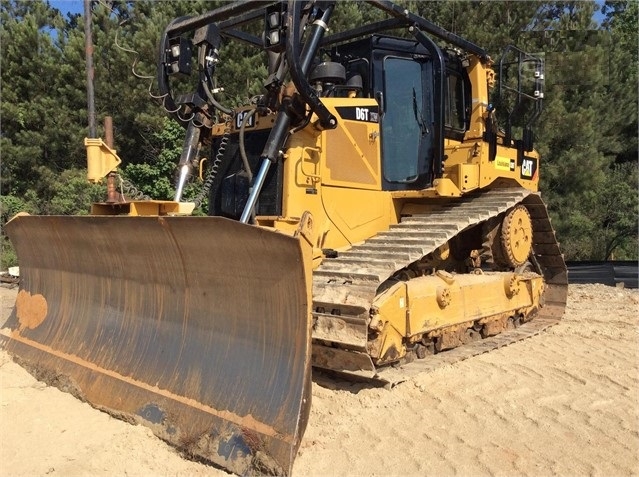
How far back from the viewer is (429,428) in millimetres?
3787

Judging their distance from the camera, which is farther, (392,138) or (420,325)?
(392,138)

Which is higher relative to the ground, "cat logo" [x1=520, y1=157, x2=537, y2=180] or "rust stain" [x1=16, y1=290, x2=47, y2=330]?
"cat logo" [x1=520, y1=157, x2=537, y2=180]

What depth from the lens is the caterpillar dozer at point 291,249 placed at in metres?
3.48

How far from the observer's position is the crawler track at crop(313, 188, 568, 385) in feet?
13.5

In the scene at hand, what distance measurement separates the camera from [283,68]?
15.3 ft

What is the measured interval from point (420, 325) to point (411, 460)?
1.59 m

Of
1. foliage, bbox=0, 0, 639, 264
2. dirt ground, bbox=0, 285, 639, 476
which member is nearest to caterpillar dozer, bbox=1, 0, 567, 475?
dirt ground, bbox=0, 285, 639, 476

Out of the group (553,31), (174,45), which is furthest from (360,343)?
(553,31)

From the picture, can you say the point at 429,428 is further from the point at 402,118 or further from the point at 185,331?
the point at 402,118

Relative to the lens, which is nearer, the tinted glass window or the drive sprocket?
the tinted glass window

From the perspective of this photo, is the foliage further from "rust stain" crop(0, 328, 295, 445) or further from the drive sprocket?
"rust stain" crop(0, 328, 295, 445)

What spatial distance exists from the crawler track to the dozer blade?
2.50ft

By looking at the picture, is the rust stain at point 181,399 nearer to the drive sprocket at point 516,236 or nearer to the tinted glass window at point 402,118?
the tinted glass window at point 402,118

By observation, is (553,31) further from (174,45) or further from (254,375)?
(254,375)
